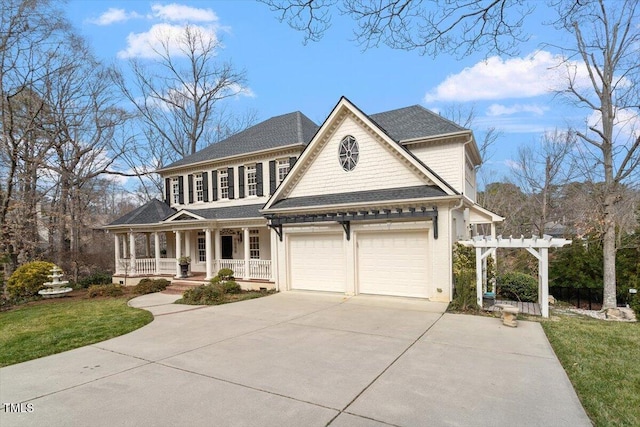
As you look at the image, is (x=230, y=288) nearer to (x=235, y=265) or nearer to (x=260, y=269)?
(x=260, y=269)

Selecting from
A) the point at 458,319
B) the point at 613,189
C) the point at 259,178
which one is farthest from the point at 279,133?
the point at 613,189

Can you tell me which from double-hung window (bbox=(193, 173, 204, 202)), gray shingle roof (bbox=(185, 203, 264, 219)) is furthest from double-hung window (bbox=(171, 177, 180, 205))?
gray shingle roof (bbox=(185, 203, 264, 219))

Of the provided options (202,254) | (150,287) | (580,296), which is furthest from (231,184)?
(580,296)

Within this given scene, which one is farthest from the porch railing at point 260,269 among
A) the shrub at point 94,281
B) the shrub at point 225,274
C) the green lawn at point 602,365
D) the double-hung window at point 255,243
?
the green lawn at point 602,365

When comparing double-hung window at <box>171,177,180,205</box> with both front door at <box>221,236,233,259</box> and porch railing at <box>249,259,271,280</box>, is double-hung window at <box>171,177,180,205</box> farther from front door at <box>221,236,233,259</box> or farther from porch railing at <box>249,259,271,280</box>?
porch railing at <box>249,259,271,280</box>

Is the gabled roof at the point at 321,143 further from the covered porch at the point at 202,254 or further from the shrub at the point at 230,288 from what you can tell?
the shrub at the point at 230,288

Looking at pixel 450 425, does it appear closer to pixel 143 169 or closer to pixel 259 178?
pixel 259 178

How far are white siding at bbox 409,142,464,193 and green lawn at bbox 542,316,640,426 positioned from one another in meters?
6.23

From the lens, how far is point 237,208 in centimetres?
1727

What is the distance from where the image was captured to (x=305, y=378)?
4988 millimetres

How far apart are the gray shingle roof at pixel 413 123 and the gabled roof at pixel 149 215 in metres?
12.5

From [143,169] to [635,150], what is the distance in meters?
32.9

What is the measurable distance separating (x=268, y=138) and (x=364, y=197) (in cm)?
849

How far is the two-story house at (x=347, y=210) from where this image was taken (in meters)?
10.9
